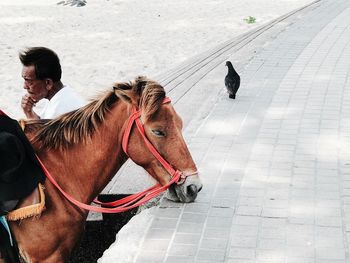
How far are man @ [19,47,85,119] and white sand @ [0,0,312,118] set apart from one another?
4880 mm

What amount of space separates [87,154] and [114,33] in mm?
12314

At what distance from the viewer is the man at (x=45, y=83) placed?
4230 mm

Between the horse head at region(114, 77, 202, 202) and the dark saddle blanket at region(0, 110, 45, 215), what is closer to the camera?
the dark saddle blanket at region(0, 110, 45, 215)

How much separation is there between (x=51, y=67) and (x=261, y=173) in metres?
Result: 2.65

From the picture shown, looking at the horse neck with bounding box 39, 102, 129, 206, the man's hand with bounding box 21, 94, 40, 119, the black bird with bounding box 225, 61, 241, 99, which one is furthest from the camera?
the black bird with bounding box 225, 61, 241, 99

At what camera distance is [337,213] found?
485cm

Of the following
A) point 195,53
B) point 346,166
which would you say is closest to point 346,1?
point 195,53

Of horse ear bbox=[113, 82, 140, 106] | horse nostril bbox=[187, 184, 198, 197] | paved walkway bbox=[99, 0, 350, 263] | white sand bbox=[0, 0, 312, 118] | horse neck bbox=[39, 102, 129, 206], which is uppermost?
horse ear bbox=[113, 82, 140, 106]

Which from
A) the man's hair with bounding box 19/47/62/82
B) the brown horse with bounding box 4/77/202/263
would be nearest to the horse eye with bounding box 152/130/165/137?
the brown horse with bounding box 4/77/202/263

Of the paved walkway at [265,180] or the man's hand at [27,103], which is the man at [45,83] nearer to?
the man's hand at [27,103]

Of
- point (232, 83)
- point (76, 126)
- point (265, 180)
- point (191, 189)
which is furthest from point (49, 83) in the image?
point (232, 83)

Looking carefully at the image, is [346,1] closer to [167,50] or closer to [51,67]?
[167,50]

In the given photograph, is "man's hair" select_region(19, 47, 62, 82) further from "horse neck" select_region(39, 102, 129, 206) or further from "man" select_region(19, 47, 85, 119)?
"horse neck" select_region(39, 102, 129, 206)

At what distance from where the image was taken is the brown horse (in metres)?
3.44
